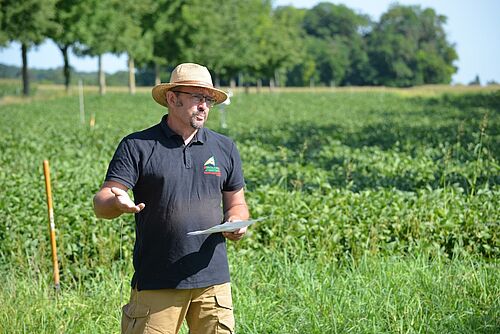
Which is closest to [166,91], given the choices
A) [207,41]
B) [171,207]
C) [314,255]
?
[171,207]

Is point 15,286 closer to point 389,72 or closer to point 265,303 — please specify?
point 265,303

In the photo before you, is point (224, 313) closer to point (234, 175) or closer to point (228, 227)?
point (228, 227)

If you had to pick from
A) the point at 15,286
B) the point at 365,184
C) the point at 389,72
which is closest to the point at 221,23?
the point at 365,184

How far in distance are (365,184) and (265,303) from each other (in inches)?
174

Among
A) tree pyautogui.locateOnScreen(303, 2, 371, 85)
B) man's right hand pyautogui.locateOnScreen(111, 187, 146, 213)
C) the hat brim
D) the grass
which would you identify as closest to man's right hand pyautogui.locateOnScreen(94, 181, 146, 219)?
man's right hand pyautogui.locateOnScreen(111, 187, 146, 213)

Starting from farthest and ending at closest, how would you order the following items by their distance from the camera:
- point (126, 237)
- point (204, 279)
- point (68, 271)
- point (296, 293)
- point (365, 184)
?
point (365, 184)
point (126, 237)
point (68, 271)
point (296, 293)
point (204, 279)

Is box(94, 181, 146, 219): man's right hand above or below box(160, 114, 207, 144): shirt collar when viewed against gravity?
below

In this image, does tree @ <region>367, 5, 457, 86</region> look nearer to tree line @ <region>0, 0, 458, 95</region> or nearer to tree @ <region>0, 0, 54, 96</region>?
A: tree line @ <region>0, 0, 458, 95</region>

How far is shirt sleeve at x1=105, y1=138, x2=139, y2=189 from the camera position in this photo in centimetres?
357

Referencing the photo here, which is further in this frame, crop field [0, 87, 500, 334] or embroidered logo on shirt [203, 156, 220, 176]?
crop field [0, 87, 500, 334]

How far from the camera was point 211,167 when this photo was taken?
12.3 ft

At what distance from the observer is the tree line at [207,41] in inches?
1693

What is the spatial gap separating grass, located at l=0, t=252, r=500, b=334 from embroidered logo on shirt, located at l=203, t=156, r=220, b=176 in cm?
136

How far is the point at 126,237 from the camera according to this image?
677 cm
